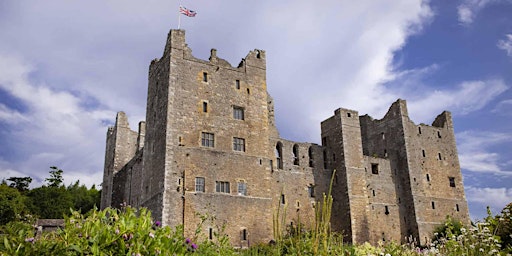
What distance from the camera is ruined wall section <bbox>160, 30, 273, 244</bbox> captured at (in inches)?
1139

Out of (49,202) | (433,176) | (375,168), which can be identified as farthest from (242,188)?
(49,202)

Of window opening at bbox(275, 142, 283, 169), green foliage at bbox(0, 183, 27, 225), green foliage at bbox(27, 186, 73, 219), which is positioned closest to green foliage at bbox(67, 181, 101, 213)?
green foliage at bbox(27, 186, 73, 219)

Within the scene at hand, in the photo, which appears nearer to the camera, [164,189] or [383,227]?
[164,189]

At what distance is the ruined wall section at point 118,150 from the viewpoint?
43.8m

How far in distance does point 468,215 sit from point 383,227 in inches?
444

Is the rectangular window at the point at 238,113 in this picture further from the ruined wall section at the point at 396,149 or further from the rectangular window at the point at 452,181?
the rectangular window at the point at 452,181

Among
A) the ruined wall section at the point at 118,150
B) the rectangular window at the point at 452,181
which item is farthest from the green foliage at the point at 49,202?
the rectangular window at the point at 452,181

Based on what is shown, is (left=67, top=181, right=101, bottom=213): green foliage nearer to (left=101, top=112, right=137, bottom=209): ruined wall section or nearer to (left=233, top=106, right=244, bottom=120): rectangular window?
(left=101, top=112, right=137, bottom=209): ruined wall section

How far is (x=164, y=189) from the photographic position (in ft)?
92.6

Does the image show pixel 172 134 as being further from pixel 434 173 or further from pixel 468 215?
pixel 468 215

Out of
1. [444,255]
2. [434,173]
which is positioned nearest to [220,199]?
[444,255]

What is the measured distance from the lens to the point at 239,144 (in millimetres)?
32000

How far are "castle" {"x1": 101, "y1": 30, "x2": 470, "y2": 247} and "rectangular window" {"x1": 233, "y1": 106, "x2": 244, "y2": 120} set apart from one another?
0.08 m

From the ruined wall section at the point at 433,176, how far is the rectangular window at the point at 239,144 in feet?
61.2
